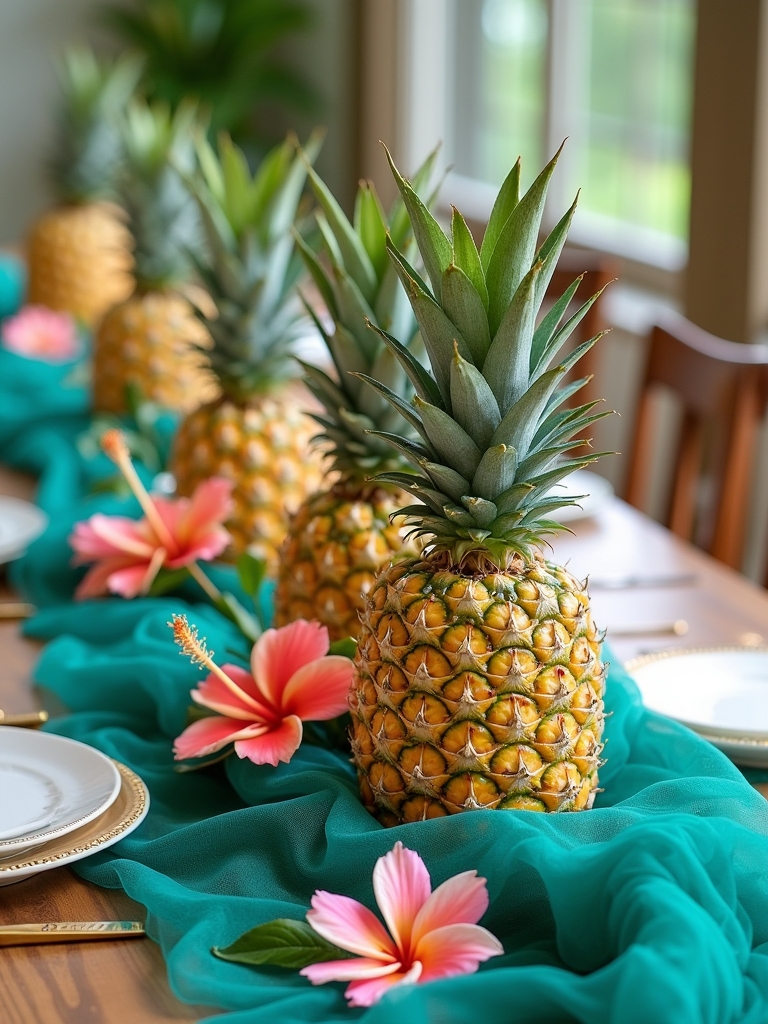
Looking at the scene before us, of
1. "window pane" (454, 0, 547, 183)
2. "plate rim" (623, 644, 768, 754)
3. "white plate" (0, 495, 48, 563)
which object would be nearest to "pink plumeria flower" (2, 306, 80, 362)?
"white plate" (0, 495, 48, 563)

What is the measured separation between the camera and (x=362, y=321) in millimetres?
1210

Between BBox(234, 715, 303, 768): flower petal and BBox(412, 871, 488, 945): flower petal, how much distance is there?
0.22 meters

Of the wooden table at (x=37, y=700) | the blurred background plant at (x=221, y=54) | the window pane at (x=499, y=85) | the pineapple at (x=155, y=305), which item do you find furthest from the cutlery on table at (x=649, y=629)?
the blurred background plant at (x=221, y=54)

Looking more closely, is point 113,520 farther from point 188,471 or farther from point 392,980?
point 392,980

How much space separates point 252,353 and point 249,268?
11cm

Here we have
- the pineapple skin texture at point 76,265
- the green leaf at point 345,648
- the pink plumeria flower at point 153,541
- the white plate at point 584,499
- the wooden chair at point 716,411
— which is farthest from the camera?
the pineapple skin texture at point 76,265

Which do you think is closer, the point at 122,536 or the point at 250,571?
the point at 250,571

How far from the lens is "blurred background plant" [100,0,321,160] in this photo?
20.2ft

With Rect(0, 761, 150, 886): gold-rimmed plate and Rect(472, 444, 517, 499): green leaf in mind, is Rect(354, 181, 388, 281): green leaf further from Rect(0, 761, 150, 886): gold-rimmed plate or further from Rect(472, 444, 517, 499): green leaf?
Rect(0, 761, 150, 886): gold-rimmed plate

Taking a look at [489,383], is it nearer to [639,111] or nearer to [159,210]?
[159,210]

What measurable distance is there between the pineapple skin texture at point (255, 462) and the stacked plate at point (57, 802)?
1.73 feet

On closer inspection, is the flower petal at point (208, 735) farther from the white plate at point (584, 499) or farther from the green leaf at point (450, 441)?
the white plate at point (584, 499)

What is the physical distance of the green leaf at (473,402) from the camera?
2.92ft

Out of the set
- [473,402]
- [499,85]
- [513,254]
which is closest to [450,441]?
[473,402]
